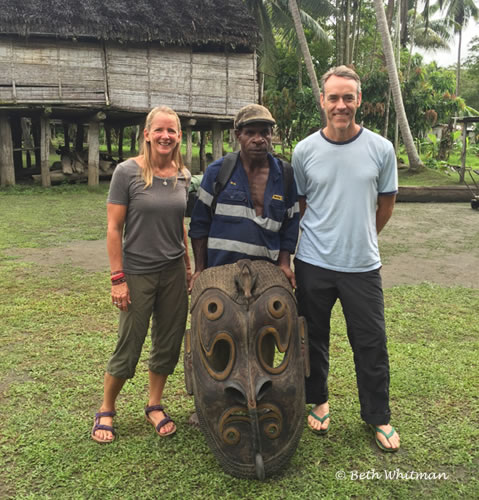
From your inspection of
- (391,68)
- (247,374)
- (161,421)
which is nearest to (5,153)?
(391,68)

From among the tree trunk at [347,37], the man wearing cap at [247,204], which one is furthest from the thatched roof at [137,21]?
the man wearing cap at [247,204]

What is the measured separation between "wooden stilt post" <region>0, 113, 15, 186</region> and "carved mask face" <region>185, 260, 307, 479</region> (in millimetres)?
13781

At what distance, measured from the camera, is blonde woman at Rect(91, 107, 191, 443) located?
2.56 m

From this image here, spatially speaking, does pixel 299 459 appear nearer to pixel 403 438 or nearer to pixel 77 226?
pixel 403 438

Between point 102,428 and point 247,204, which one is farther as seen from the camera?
point 102,428

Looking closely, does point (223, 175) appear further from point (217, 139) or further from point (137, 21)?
point (217, 139)

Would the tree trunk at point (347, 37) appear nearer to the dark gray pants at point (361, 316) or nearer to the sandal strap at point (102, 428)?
the dark gray pants at point (361, 316)

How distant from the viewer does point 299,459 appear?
2.59 m

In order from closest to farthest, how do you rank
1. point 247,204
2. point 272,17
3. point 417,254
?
point 247,204 < point 417,254 < point 272,17

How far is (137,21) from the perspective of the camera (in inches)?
552

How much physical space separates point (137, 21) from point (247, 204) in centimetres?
1333

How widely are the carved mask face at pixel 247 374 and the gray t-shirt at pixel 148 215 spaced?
1.16 ft

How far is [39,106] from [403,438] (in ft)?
45.5

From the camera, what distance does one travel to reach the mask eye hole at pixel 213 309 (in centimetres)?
238
